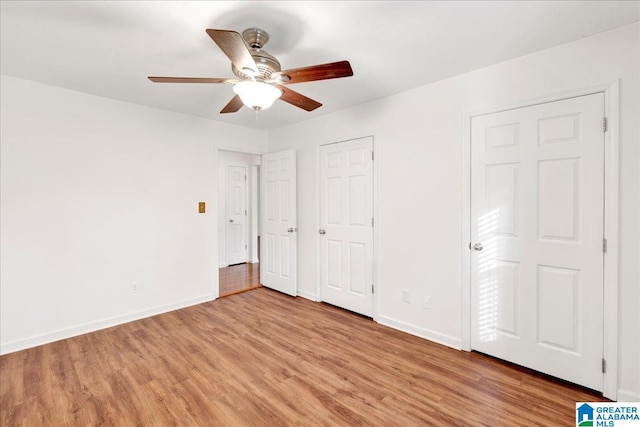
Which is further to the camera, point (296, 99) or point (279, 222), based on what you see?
point (279, 222)

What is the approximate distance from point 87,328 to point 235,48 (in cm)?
313

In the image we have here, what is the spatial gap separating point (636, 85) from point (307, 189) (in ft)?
10.0

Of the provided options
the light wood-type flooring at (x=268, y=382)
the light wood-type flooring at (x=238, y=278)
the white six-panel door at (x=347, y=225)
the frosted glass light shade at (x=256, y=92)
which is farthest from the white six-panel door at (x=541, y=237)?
the light wood-type flooring at (x=238, y=278)

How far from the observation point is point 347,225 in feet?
11.3

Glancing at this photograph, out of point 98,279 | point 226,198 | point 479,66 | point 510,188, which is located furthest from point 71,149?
point 510,188

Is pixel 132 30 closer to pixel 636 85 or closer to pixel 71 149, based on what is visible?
pixel 71 149

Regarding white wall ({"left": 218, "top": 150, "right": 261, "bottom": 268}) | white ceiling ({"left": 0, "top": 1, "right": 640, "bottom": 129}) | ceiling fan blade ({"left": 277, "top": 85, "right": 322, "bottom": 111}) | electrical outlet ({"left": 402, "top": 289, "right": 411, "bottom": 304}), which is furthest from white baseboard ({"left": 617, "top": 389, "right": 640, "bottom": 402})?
white wall ({"left": 218, "top": 150, "right": 261, "bottom": 268})

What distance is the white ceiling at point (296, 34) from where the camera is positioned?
164cm


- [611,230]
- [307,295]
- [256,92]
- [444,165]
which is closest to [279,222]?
[307,295]

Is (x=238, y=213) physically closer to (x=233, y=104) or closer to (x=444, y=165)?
(x=233, y=104)

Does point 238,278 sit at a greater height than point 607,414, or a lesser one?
greater

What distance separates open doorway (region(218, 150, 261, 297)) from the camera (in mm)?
Answer: 5582

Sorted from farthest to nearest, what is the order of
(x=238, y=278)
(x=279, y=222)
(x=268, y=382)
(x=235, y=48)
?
(x=238, y=278), (x=279, y=222), (x=268, y=382), (x=235, y=48)

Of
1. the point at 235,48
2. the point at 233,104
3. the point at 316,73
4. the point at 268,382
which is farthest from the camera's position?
the point at 233,104
